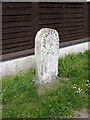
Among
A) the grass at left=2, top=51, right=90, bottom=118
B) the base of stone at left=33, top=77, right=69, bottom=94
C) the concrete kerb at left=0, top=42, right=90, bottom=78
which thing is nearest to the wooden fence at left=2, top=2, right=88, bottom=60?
the concrete kerb at left=0, top=42, right=90, bottom=78

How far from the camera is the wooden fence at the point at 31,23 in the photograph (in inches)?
220

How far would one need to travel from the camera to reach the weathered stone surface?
5105 millimetres

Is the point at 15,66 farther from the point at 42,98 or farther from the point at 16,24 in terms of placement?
the point at 42,98

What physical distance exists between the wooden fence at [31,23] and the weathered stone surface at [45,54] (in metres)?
0.88

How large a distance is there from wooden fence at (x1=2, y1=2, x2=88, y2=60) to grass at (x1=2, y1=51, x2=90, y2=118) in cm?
77

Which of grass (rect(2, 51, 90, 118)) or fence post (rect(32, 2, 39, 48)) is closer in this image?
grass (rect(2, 51, 90, 118))

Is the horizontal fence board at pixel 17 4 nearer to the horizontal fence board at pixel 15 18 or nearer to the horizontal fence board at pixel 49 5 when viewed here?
the horizontal fence board at pixel 15 18

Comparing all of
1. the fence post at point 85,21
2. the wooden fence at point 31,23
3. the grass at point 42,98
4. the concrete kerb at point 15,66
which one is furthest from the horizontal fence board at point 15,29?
the fence post at point 85,21

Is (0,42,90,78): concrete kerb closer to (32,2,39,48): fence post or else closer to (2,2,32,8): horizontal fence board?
(32,2,39,48): fence post

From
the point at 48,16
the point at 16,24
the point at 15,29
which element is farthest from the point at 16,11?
the point at 48,16

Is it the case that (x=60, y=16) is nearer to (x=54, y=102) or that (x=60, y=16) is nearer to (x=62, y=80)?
(x=62, y=80)

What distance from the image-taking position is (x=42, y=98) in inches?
180

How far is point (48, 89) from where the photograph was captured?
5.03m

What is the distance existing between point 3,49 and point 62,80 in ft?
5.32
